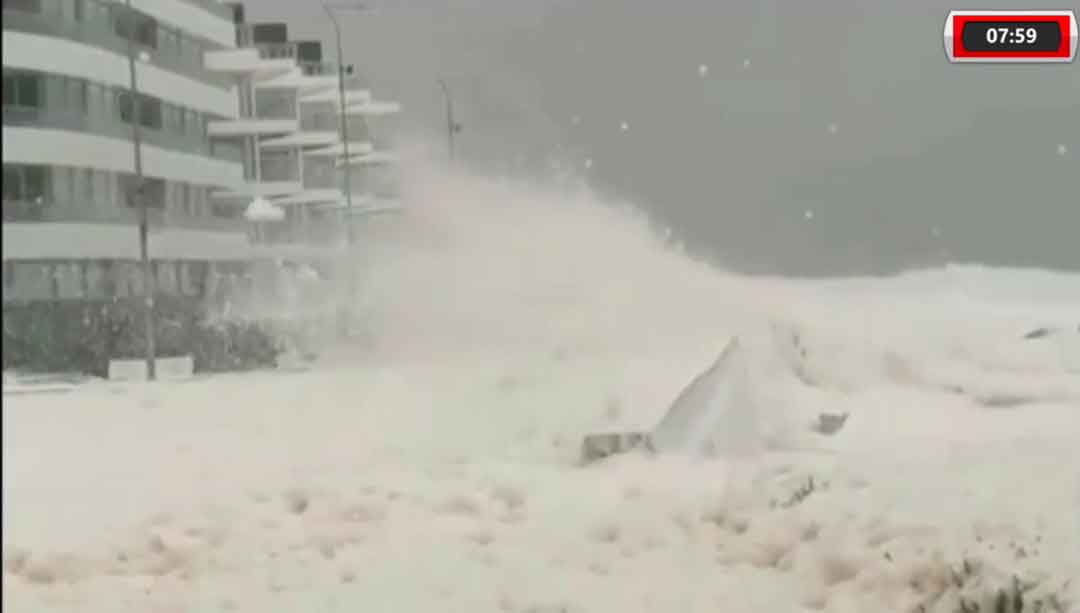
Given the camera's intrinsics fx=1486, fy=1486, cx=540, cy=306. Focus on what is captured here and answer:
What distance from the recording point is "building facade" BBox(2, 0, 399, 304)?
204 cm

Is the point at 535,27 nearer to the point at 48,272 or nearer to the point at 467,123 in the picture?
the point at 467,123

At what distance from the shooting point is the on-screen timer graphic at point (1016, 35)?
2.76m

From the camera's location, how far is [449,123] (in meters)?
2.95

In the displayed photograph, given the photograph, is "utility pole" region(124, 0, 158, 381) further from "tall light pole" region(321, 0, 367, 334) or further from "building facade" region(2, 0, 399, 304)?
"tall light pole" region(321, 0, 367, 334)

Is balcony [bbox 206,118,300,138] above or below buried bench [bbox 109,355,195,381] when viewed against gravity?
above

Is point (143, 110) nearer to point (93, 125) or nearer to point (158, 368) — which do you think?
point (93, 125)

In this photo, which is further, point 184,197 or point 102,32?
point 184,197

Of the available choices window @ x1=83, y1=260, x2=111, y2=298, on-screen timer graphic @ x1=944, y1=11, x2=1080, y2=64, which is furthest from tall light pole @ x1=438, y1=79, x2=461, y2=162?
on-screen timer graphic @ x1=944, y1=11, x2=1080, y2=64

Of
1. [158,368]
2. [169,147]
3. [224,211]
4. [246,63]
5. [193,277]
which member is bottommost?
[158,368]

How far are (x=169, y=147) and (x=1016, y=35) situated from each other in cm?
155

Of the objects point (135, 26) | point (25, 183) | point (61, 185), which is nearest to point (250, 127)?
point (135, 26)

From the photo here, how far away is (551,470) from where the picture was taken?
9.70 feet

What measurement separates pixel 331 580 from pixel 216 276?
583 millimetres

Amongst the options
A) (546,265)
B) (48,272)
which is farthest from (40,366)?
(546,265)
